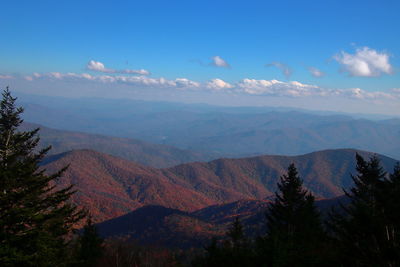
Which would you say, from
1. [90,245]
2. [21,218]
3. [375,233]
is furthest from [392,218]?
[90,245]

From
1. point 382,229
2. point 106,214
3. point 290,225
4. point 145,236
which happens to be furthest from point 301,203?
point 106,214

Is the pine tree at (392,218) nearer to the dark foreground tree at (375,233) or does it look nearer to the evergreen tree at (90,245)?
the dark foreground tree at (375,233)

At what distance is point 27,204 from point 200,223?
120 metres

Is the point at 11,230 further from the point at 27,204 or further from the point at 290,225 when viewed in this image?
the point at 290,225

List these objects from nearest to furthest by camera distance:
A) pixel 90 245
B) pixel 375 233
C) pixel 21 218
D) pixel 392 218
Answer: pixel 375 233, pixel 21 218, pixel 392 218, pixel 90 245

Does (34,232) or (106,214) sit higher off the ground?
(34,232)

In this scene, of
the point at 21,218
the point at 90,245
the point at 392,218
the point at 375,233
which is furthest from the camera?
the point at 90,245

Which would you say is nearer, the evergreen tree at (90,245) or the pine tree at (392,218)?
the pine tree at (392,218)

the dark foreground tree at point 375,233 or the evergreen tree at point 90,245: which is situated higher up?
the dark foreground tree at point 375,233

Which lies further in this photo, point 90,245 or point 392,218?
point 90,245

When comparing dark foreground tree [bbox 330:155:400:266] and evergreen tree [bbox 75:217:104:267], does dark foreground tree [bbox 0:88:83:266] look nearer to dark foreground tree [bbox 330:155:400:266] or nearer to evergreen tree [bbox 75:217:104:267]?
dark foreground tree [bbox 330:155:400:266]

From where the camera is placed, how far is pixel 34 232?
1316cm

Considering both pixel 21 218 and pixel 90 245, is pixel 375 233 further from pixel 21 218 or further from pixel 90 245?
pixel 90 245

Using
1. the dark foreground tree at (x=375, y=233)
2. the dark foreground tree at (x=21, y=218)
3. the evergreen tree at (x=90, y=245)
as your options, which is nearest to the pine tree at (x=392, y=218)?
the dark foreground tree at (x=375, y=233)
